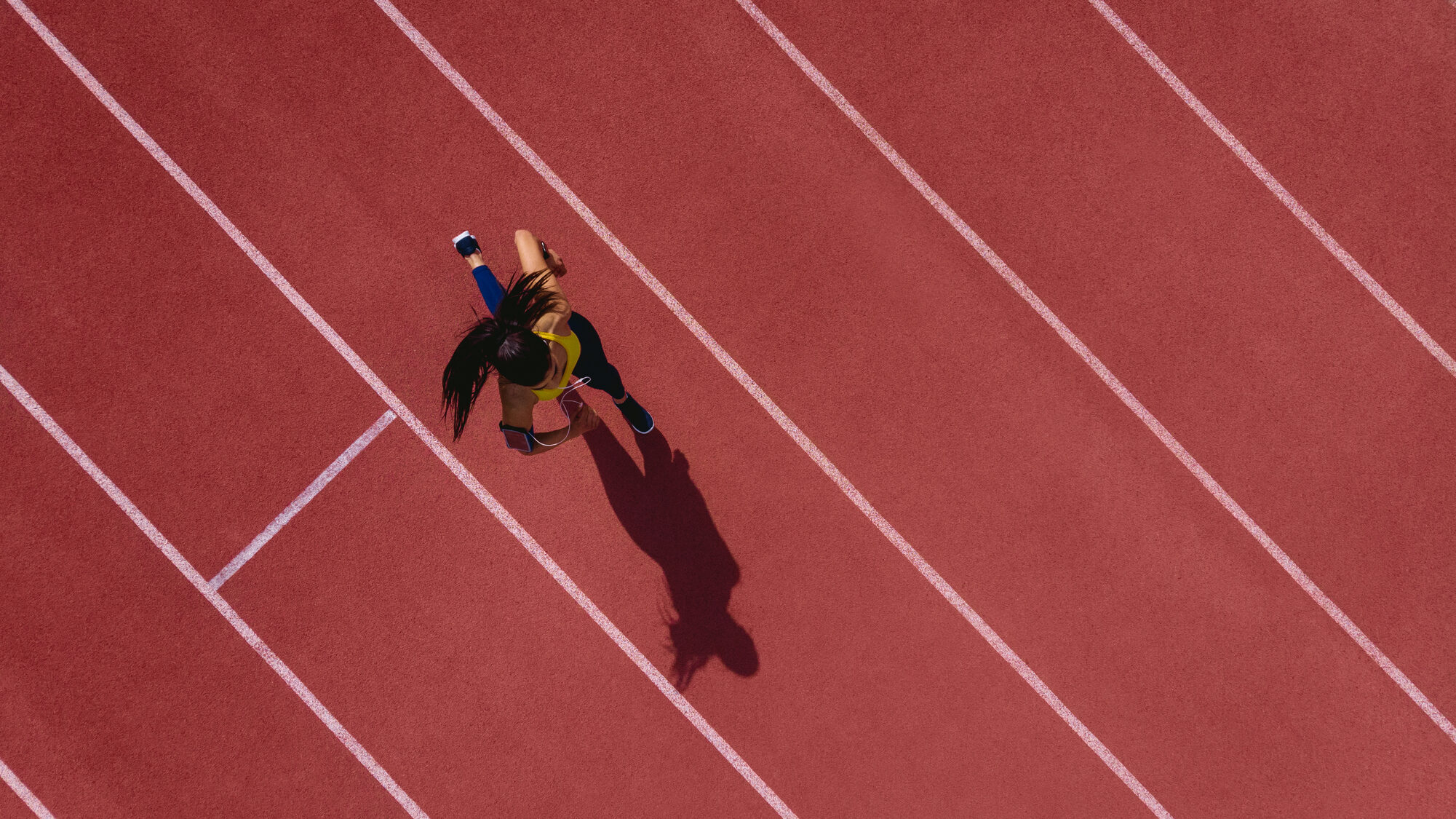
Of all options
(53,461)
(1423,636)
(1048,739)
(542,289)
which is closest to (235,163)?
(53,461)

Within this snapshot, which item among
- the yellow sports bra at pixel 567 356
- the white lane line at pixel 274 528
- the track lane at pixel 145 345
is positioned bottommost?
the yellow sports bra at pixel 567 356

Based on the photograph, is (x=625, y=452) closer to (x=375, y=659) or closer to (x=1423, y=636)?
(x=375, y=659)

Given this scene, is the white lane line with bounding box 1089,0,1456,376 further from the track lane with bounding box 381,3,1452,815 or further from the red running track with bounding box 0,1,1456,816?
the track lane with bounding box 381,3,1452,815

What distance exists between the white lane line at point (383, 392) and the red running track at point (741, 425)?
78mm

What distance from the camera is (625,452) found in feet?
19.0

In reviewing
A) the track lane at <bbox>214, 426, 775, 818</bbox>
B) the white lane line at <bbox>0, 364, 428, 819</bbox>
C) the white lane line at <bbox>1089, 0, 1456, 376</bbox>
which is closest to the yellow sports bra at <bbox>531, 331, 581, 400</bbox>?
the track lane at <bbox>214, 426, 775, 818</bbox>

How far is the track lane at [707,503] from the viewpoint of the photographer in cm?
568

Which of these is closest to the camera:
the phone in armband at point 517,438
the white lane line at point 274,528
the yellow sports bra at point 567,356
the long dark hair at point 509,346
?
the long dark hair at point 509,346

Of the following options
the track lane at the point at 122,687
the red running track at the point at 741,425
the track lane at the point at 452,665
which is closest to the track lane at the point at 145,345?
the red running track at the point at 741,425

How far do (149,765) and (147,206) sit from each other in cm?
399

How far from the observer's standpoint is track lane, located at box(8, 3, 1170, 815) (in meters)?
5.68

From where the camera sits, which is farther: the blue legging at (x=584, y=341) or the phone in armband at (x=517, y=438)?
the blue legging at (x=584, y=341)

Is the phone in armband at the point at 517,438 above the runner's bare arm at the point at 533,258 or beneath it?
beneath

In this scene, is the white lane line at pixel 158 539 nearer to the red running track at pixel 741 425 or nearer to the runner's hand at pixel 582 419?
the red running track at pixel 741 425
